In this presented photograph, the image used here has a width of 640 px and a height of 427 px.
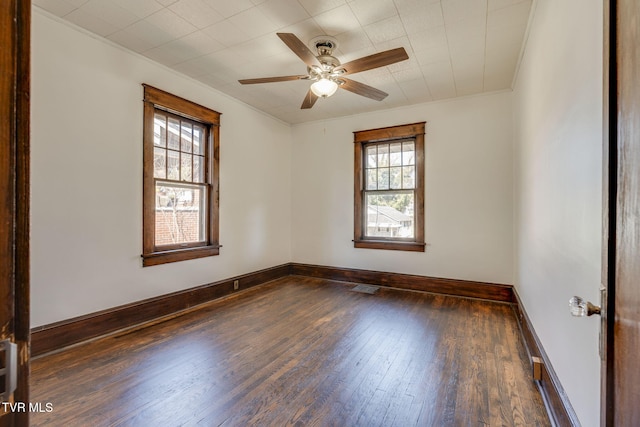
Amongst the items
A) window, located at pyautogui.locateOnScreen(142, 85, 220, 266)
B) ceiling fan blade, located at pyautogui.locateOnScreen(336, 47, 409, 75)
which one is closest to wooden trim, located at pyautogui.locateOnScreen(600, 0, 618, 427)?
ceiling fan blade, located at pyautogui.locateOnScreen(336, 47, 409, 75)

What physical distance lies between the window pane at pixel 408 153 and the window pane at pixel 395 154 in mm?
65

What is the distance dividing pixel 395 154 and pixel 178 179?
3286mm

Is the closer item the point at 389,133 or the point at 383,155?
the point at 389,133

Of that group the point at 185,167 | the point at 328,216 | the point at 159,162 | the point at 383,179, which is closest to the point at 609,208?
the point at 159,162

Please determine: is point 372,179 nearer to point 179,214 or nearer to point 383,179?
point 383,179

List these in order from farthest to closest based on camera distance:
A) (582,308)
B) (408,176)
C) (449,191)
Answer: (408,176)
(449,191)
(582,308)

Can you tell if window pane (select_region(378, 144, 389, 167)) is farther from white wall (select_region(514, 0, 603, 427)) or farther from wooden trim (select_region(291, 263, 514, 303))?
white wall (select_region(514, 0, 603, 427))

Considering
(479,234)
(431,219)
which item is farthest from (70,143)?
(479,234)

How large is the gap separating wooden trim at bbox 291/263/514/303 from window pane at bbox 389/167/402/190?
142cm

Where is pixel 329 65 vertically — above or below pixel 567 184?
above

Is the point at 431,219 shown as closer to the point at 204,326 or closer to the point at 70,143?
the point at 204,326

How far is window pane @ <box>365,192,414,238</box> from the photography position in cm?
488

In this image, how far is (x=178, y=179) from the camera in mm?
3789

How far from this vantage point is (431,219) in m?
4.64
